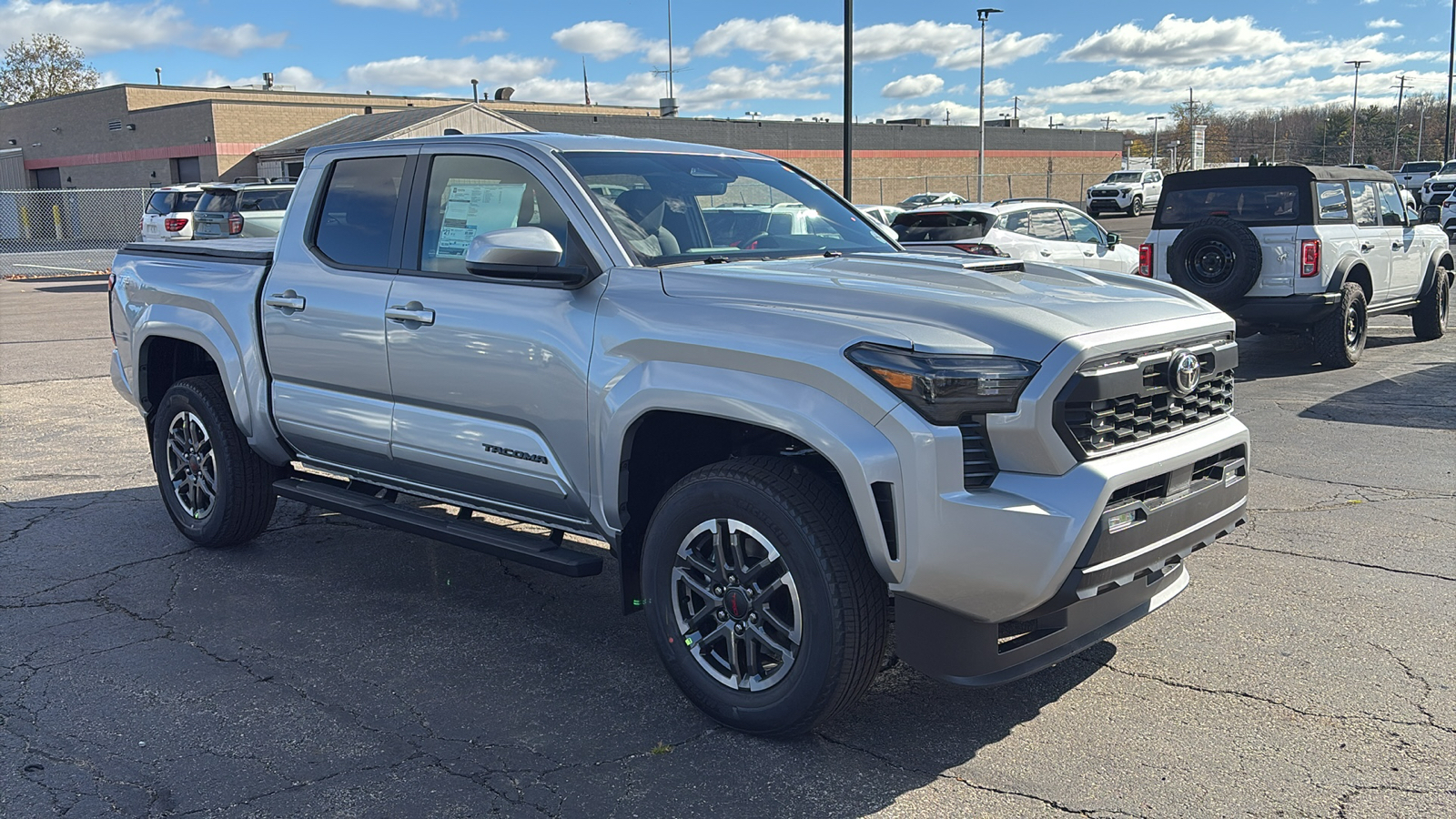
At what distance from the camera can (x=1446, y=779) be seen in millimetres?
3434

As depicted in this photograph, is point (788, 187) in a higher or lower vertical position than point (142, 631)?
higher

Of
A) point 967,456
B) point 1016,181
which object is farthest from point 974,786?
point 1016,181

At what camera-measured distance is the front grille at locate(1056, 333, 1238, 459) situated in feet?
11.1

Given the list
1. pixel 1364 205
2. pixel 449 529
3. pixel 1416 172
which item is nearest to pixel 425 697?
pixel 449 529

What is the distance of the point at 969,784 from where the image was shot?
138 inches

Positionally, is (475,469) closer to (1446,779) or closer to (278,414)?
(278,414)

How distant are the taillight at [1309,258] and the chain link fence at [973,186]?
3936cm

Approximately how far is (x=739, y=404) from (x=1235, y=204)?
369 inches

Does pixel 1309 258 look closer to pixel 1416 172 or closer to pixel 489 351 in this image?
pixel 489 351

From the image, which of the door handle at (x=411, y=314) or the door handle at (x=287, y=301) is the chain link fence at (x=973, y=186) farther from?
the door handle at (x=411, y=314)

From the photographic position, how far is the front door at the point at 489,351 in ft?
13.8

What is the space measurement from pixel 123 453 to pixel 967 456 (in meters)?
7.21

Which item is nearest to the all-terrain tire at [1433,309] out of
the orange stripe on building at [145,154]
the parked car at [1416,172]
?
the orange stripe on building at [145,154]

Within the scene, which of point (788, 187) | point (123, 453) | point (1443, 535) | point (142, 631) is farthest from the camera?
point (123, 453)
